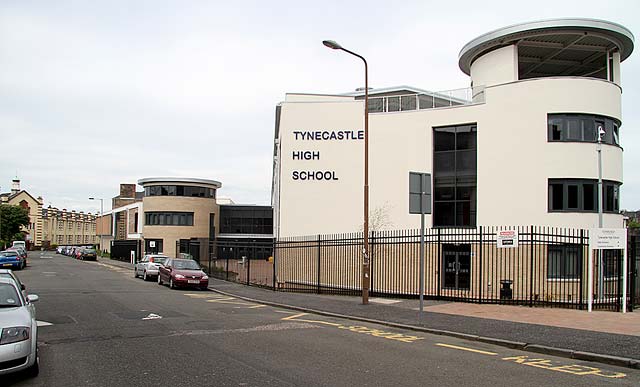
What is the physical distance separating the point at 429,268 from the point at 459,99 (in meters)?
8.88

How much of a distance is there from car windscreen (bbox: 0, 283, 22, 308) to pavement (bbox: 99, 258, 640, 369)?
26.8ft

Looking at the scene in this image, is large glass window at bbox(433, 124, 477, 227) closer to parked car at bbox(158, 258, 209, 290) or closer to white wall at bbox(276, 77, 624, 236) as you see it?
white wall at bbox(276, 77, 624, 236)

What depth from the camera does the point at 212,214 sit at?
56.1 meters

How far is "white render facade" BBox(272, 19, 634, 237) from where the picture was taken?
23.5 meters

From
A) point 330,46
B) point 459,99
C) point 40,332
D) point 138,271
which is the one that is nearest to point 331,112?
point 459,99

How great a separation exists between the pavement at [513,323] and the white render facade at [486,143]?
29.1 ft

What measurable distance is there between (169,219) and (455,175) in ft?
114

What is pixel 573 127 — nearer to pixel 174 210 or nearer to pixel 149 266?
pixel 149 266

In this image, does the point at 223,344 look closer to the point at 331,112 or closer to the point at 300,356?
the point at 300,356

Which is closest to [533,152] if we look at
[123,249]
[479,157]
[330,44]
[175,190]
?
[479,157]

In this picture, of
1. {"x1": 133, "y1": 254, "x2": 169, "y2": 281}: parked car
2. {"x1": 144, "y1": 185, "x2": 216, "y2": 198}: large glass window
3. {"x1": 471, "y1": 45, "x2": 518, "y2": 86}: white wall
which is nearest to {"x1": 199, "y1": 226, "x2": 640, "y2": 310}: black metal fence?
{"x1": 133, "y1": 254, "x2": 169, "y2": 281}: parked car

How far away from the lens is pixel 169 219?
5275 cm

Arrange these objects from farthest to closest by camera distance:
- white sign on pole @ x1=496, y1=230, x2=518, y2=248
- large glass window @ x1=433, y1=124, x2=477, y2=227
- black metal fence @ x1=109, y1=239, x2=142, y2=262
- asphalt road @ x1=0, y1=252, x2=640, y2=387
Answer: black metal fence @ x1=109, y1=239, x2=142, y2=262
large glass window @ x1=433, y1=124, x2=477, y2=227
white sign on pole @ x1=496, y1=230, x2=518, y2=248
asphalt road @ x1=0, y1=252, x2=640, y2=387

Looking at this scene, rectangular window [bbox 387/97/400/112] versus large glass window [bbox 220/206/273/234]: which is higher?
rectangular window [bbox 387/97/400/112]
